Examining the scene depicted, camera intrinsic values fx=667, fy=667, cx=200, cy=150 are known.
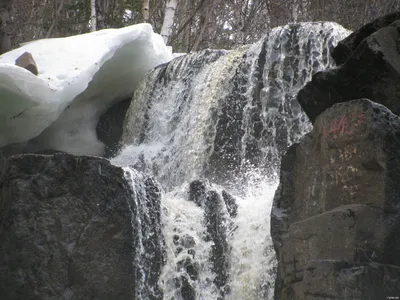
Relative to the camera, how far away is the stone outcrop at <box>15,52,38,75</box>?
299 inches

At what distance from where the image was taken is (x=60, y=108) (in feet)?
26.5

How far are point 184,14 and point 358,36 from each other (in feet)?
44.1

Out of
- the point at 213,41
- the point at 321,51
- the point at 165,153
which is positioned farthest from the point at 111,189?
the point at 213,41

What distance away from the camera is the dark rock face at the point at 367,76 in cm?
441

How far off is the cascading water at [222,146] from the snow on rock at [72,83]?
0.44 meters

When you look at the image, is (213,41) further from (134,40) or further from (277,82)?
(277,82)

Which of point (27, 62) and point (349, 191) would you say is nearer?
point (349, 191)

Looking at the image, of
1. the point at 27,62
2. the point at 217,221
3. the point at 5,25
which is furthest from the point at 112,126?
the point at 217,221

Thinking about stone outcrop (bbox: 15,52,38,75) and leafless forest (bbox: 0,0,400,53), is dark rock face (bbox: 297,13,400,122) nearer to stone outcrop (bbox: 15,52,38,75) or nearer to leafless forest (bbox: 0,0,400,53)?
stone outcrop (bbox: 15,52,38,75)

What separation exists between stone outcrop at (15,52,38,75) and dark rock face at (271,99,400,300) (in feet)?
13.9

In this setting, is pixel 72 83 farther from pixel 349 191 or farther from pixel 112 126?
pixel 349 191

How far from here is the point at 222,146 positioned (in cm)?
750

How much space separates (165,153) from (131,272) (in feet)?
11.2

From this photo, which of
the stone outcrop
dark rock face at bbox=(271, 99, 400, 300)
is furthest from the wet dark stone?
the stone outcrop
